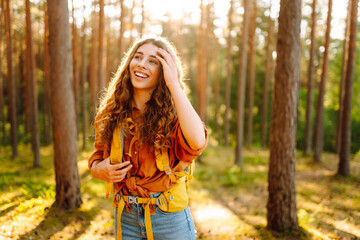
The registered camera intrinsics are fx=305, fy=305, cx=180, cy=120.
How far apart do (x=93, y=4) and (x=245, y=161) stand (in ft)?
40.2

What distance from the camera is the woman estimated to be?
191 cm

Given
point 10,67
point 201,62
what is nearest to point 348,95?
point 201,62

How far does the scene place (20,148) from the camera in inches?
705

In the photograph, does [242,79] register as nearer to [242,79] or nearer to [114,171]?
[242,79]

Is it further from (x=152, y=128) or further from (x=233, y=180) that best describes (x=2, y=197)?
(x=233, y=180)

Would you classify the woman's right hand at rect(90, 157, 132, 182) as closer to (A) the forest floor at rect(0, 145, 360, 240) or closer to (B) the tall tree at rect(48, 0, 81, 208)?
(A) the forest floor at rect(0, 145, 360, 240)

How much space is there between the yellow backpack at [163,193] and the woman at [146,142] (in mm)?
14

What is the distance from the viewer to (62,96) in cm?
629

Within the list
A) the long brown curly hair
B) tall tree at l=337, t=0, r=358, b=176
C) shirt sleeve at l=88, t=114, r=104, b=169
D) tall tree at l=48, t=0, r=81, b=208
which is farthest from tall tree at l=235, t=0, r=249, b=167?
shirt sleeve at l=88, t=114, r=104, b=169

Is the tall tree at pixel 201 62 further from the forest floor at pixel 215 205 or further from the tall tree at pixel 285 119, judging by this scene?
the tall tree at pixel 285 119

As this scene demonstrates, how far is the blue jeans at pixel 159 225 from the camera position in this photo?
199cm

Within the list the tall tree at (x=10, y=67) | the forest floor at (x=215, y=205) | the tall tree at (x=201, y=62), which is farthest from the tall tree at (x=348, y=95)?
the tall tree at (x=10, y=67)

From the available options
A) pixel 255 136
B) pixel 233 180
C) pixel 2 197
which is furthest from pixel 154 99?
pixel 255 136

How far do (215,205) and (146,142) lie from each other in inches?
304
